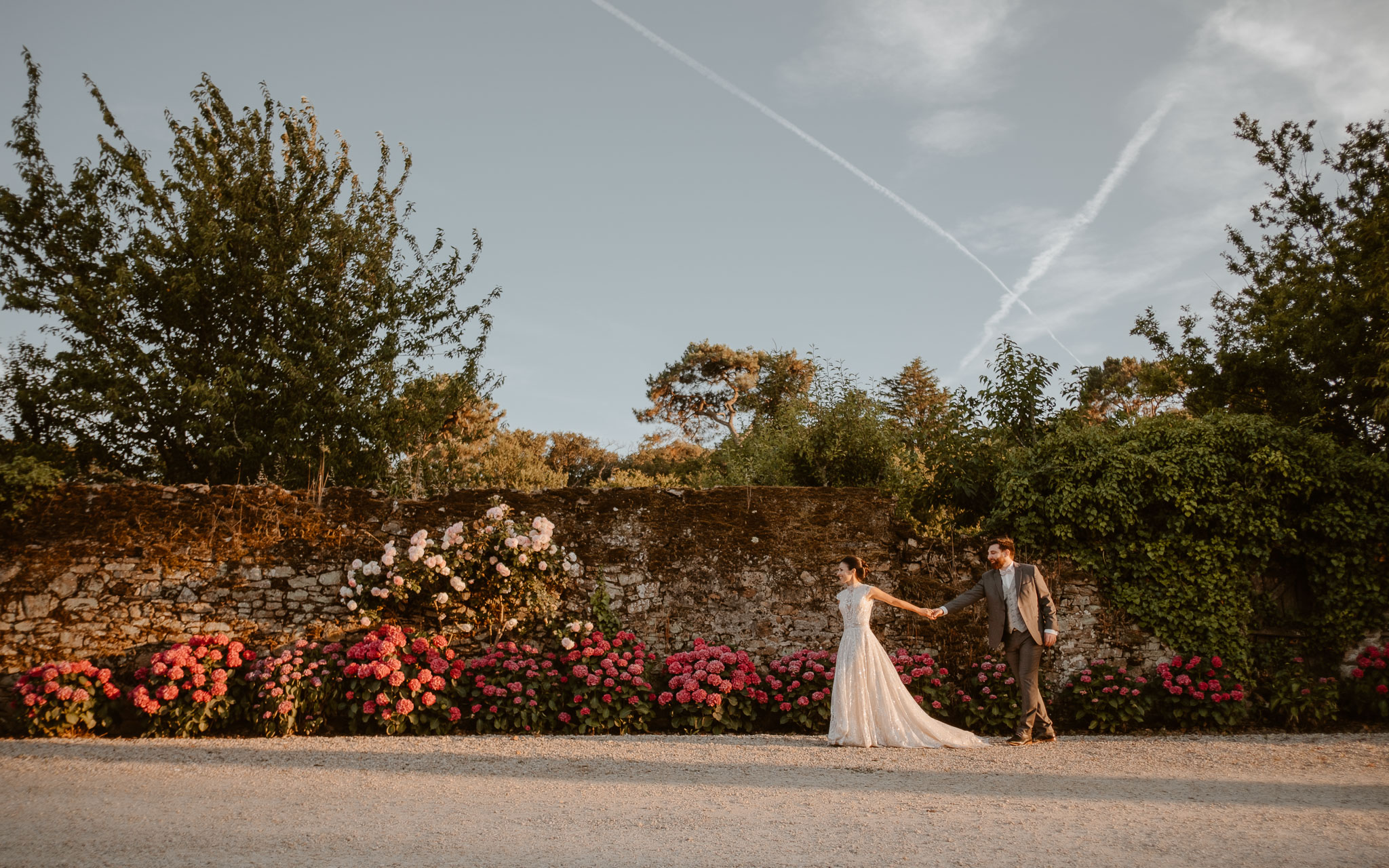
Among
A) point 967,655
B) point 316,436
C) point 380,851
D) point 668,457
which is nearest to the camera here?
point 380,851

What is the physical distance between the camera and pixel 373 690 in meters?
7.36

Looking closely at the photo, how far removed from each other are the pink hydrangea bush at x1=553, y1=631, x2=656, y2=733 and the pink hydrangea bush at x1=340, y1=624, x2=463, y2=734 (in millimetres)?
1036

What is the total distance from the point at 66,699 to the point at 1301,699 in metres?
12.1

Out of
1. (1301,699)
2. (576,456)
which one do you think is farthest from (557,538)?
(576,456)

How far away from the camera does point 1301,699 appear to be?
322 inches

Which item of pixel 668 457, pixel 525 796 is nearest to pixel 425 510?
pixel 525 796

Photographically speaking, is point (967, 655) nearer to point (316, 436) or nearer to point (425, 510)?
point (425, 510)

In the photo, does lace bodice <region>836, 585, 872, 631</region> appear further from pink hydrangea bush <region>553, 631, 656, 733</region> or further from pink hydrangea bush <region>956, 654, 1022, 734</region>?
pink hydrangea bush <region>553, 631, 656, 733</region>

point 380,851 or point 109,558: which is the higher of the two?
point 109,558

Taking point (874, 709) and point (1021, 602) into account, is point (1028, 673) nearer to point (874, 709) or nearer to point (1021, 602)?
point (1021, 602)

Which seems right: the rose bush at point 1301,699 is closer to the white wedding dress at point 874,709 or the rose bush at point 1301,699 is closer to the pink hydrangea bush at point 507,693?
the white wedding dress at point 874,709

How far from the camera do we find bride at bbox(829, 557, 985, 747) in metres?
7.05

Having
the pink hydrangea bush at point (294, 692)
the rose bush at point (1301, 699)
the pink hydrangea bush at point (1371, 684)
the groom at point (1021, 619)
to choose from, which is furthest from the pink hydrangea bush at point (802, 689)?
the pink hydrangea bush at point (1371, 684)

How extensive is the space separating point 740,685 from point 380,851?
4.47 m
